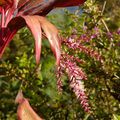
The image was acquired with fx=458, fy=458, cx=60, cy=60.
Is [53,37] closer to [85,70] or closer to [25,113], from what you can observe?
[25,113]

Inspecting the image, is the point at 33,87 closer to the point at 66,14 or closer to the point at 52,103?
the point at 52,103

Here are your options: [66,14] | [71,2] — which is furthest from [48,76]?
[71,2]

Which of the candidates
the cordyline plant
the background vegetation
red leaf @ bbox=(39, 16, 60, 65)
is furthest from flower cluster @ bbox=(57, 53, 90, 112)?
the background vegetation

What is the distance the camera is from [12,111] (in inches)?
138

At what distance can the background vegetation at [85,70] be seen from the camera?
247 cm

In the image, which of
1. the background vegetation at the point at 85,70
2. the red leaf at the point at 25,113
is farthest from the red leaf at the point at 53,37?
the background vegetation at the point at 85,70

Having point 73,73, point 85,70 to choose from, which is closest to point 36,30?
point 73,73

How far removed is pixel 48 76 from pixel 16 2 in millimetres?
1809

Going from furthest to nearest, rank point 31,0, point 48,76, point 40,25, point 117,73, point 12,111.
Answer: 1. point 12,111
2. point 48,76
3. point 117,73
4. point 31,0
5. point 40,25

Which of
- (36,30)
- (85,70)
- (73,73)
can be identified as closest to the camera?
(36,30)

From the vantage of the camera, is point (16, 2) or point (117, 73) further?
point (117, 73)

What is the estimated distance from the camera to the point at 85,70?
2.47 metres

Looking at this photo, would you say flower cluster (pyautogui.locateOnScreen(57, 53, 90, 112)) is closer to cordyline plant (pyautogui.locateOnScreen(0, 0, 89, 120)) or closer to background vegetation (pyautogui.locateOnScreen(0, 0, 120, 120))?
cordyline plant (pyautogui.locateOnScreen(0, 0, 89, 120))

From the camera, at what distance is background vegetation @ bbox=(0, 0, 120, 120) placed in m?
2.47
